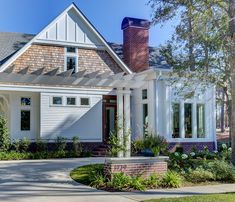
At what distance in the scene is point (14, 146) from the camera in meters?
19.6

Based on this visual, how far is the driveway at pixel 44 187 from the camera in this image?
909cm

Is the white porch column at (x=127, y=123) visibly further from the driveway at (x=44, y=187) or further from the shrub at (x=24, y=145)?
the shrub at (x=24, y=145)

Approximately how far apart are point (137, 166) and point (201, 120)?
1196 cm

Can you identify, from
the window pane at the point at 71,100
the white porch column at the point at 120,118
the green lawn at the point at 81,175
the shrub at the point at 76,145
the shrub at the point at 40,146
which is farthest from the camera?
the window pane at the point at 71,100

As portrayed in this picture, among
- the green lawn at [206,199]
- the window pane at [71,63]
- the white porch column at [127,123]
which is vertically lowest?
the green lawn at [206,199]

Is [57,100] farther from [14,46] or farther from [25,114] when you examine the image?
[14,46]

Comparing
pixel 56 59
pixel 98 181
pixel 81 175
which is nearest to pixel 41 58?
pixel 56 59

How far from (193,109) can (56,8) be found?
397 inches

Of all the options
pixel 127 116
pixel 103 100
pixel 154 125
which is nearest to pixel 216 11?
pixel 127 116

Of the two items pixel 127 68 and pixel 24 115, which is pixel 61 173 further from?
pixel 127 68

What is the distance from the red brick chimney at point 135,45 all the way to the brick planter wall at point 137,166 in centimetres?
1254

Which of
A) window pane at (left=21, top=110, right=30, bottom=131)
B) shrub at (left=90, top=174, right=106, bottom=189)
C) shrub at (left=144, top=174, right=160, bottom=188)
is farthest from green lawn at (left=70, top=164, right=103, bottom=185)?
window pane at (left=21, top=110, right=30, bottom=131)

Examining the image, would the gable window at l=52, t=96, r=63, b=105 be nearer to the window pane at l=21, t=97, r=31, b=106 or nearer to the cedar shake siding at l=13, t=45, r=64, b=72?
the window pane at l=21, t=97, r=31, b=106

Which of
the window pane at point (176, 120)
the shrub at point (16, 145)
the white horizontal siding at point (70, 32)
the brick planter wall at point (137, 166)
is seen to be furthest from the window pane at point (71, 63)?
the brick planter wall at point (137, 166)
